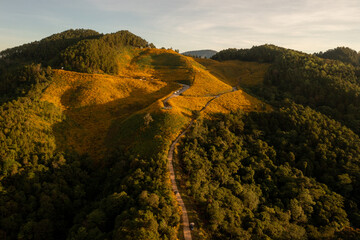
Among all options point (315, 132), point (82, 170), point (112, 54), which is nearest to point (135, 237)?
point (82, 170)

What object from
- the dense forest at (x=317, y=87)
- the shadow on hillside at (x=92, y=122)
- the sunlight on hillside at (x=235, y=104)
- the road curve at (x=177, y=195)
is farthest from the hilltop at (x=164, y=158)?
the dense forest at (x=317, y=87)

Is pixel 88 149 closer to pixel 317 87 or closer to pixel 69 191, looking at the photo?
pixel 69 191

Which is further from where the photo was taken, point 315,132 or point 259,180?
point 315,132

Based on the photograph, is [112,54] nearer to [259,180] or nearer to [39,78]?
[39,78]

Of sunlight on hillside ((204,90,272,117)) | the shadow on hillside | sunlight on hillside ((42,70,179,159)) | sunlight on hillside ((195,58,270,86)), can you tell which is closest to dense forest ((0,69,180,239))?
the shadow on hillside

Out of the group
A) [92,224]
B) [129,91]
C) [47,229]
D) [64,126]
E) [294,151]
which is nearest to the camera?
[92,224]

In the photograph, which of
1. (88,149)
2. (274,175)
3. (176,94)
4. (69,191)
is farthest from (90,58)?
(274,175)
